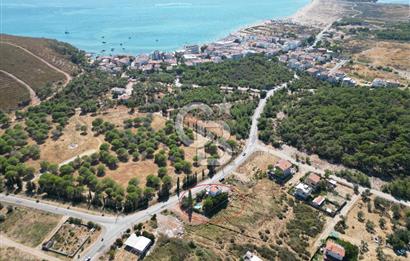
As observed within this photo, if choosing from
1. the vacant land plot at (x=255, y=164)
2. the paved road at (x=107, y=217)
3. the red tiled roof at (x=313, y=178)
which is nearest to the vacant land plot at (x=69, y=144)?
the paved road at (x=107, y=217)

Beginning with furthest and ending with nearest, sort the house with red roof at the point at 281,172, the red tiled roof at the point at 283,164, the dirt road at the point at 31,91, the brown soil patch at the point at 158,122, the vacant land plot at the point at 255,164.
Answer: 1. the dirt road at the point at 31,91
2. the brown soil patch at the point at 158,122
3. the vacant land plot at the point at 255,164
4. the red tiled roof at the point at 283,164
5. the house with red roof at the point at 281,172

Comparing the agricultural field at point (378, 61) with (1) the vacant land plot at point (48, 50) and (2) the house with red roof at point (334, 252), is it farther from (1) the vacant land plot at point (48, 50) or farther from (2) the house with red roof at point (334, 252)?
(1) the vacant land plot at point (48, 50)

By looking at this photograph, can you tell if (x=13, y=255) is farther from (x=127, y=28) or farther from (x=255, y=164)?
(x=127, y=28)

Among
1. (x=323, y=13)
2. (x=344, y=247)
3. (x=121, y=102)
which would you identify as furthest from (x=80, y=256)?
(x=323, y=13)

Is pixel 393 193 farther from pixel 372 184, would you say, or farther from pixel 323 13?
pixel 323 13

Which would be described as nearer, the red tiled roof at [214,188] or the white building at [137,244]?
the white building at [137,244]

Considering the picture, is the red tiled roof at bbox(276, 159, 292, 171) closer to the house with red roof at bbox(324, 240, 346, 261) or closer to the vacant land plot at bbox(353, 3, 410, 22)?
the house with red roof at bbox(324, 240, 346, 261)
